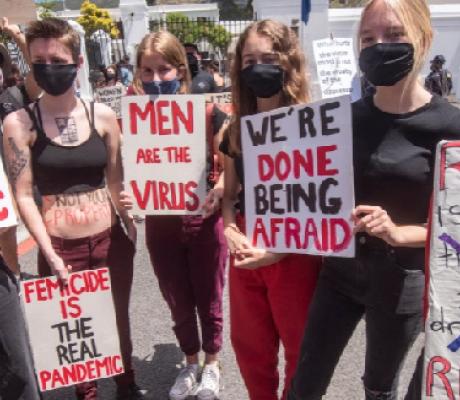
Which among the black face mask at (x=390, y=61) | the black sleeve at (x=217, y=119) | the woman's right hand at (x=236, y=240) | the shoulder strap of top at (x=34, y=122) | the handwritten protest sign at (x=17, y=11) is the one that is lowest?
the woman's right hand at (x=236, y=240)

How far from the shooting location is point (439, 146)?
1.58 metres

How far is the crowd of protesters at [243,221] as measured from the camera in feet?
6.07

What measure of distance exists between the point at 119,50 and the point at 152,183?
23141mm

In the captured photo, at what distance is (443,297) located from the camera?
5.37 feet

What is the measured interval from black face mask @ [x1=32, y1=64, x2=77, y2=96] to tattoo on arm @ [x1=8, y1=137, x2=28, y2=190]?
28 centimetres

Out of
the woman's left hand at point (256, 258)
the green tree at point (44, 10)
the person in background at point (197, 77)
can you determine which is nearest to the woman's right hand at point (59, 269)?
the woman's left hand at point (256, 258)

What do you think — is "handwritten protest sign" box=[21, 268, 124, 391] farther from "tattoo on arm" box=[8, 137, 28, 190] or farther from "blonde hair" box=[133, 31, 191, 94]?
"blonde hair" box=[133, 31, 191, 94]

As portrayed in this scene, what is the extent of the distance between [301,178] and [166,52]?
0.99 metres

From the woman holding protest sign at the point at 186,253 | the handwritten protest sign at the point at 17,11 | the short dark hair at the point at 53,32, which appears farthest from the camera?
the handwritten protest sign at the point at 17,11

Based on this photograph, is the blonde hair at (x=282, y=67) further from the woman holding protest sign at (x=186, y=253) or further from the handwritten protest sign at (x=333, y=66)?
the handwritten protest sign at (x=333, y=66)

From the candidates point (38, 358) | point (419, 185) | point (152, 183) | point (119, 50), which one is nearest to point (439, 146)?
point (419, 185)

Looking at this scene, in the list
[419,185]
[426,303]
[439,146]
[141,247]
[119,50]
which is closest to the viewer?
[439,146]

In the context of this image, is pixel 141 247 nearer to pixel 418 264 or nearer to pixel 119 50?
pixel 418 264

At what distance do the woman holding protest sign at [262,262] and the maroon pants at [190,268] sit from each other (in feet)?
1.34
